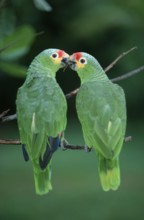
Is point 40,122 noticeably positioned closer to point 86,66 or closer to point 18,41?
point 86,66

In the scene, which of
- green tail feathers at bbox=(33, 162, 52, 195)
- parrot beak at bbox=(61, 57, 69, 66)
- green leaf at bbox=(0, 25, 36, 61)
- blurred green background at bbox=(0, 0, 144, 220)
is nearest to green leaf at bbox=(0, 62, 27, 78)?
green leaf at bbox=(0, 25, 36, 61)

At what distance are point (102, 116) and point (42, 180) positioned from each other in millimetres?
127

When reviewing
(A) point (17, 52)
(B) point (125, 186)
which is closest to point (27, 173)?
(B) point (125, 186)

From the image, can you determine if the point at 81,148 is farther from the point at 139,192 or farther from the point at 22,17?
the point at 139,192

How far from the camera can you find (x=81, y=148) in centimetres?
99

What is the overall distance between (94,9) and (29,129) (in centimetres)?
367

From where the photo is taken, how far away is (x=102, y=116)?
102 cm

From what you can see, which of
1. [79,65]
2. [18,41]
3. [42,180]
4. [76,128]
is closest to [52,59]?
[79,65]

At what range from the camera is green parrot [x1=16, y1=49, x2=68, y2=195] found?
1.00m

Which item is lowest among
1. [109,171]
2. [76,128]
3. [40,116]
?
[76,128]

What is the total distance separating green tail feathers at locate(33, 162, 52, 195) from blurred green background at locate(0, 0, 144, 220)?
2.46 m

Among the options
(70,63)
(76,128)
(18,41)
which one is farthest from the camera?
(76,128)

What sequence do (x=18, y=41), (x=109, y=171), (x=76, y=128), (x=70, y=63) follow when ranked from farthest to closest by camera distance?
1. (x=76, y=128)
2. (x=18, y=41)
3. (x=70, y=63)
4. (x=109, y=171)

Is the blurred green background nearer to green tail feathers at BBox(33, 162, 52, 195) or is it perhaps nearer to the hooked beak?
the hooked beak
